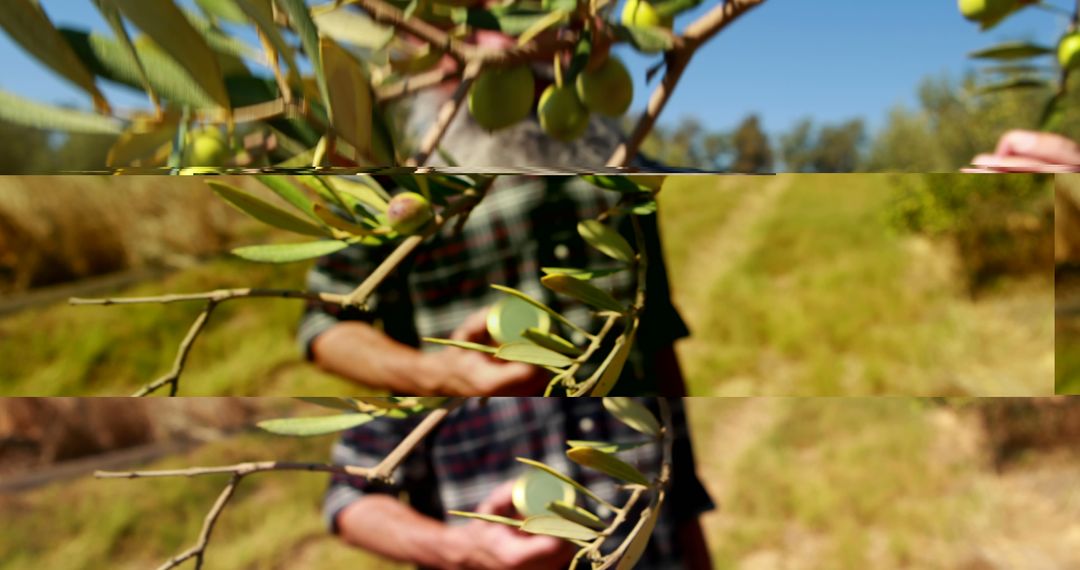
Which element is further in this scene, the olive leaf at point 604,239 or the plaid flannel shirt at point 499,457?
the plaid flannel shirt at point 499,457

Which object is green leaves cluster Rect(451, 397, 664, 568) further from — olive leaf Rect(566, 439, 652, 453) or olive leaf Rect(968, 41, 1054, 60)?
olive leaf Rect(968, 41, 1054, 60)

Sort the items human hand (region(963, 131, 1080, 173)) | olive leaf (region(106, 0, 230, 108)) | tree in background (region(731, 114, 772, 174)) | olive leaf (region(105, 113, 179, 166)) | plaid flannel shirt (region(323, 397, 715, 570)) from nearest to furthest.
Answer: olive leaf (region(106, 0, 230, 108)), olive leaf (region(105, 113, 179, 166)), human hand (region(963, 131, 1080, 173)), plaid flannel shirt (region(323, 397, 715, 570)), tree in background (region(731, 114, 772, 174))

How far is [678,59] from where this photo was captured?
0.83 ft

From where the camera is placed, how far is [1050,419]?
485 millimetres

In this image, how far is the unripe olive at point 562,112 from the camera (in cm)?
28

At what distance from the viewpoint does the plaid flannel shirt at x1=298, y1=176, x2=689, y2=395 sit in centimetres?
21

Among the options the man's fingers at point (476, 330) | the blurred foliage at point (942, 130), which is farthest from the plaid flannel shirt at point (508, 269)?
the blurred foliage at point (942, 130)

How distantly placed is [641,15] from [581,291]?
0.15 meters

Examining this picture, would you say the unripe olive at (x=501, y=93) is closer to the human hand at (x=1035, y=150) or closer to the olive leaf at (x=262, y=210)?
the olive leaf at (x=262, y=210)

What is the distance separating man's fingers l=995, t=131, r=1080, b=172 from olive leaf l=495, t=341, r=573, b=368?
0.31 metres

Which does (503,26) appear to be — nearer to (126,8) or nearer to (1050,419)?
(126,8)

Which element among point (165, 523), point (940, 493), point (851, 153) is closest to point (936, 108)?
point (851, 153)

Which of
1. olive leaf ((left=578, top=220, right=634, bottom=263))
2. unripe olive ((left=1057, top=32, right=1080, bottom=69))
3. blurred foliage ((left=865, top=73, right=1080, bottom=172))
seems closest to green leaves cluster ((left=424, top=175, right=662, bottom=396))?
olive leaf ((left=578, top=220, right=634, bottom=263))

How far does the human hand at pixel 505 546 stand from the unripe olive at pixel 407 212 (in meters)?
0.09
